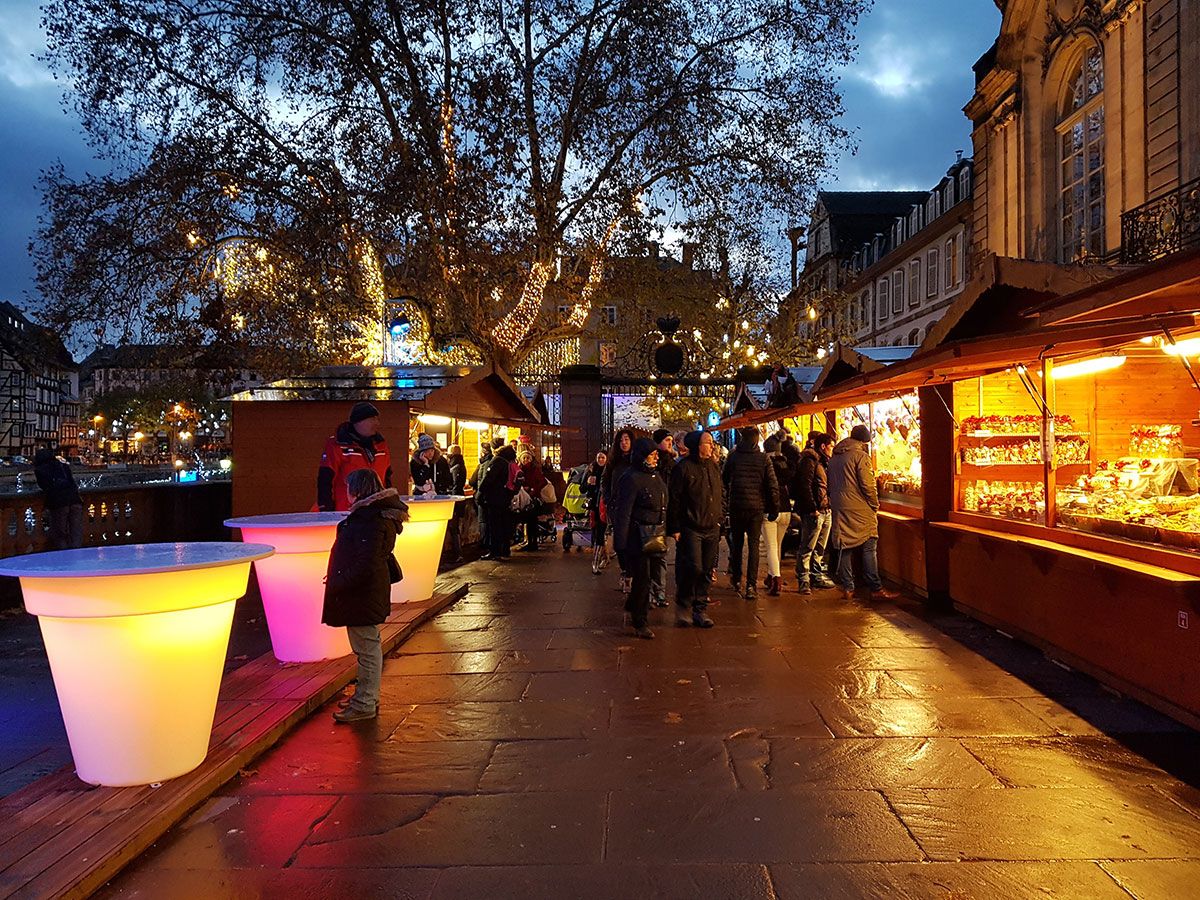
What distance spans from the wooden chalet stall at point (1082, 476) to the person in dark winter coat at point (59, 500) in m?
9.47

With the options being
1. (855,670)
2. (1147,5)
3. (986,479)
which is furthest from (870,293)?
(855,670)

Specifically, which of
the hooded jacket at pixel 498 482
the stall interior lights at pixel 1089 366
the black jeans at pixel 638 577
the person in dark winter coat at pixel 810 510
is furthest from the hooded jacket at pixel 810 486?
the hooded jacket at pixel 498 482

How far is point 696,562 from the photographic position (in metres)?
8.95

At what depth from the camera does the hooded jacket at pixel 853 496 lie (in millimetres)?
10398

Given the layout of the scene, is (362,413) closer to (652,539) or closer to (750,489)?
(652,539)

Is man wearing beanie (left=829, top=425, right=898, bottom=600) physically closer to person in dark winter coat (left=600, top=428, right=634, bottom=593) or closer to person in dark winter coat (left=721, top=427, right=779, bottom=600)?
person in dark winter coat (left=721, top=427, right=779, bottom=600)

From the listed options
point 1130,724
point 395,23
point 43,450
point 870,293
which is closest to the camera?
point 1130,724

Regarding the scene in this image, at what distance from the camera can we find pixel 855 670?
23.6 feet

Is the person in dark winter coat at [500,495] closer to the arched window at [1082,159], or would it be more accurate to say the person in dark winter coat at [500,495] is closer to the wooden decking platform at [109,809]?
the wooden decking platform at [109,809]

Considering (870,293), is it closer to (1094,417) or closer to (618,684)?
(1094,417)

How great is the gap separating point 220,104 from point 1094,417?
16.5m

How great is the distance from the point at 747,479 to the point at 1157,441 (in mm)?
3862

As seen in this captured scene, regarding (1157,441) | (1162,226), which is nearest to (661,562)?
(1157,441)

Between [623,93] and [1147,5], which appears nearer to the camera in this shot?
[1147,5]
